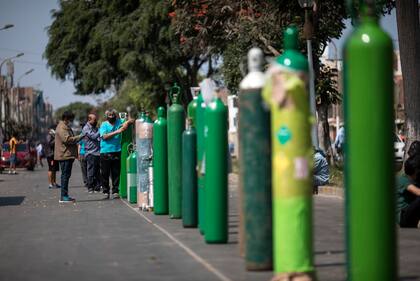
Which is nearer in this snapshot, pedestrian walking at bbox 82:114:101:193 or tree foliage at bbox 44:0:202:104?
pedestrian walking at bbox 82:114:101:193

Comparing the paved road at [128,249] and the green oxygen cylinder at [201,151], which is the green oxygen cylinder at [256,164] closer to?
the paved road at [128,249]

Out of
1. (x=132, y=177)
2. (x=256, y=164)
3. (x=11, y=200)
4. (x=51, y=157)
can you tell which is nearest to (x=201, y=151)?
(x=256, y=164)

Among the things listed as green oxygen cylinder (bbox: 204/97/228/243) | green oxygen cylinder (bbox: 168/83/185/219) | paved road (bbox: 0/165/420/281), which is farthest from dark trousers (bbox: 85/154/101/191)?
green oxygen cylinder (bbox: 204/97/228/243)

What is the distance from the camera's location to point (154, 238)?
12.3 meters

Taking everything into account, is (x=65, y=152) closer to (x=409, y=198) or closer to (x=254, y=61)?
(x=409, y=198)

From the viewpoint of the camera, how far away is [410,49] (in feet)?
70.2

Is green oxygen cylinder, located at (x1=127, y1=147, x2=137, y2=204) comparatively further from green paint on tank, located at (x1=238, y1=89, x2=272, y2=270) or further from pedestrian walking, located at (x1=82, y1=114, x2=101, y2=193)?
green paint on tank, located at (x1=238, y1=89, x2=272, y2=270)

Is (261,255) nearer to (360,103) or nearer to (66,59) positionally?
(360,103)

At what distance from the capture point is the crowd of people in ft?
64.9

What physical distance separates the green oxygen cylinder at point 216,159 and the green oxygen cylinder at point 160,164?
14.5 ft

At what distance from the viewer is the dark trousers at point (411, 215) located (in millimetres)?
13805

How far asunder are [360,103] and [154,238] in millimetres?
5470

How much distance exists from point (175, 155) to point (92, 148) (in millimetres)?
8831

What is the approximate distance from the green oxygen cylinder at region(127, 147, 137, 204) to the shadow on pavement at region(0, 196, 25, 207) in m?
2.56
